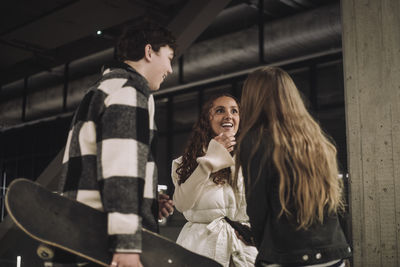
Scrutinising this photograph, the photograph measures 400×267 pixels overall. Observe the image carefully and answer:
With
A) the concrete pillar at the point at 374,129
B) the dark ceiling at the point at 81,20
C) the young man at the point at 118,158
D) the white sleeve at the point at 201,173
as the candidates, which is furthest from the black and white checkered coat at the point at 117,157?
the dark ceiling at the point at 81,20

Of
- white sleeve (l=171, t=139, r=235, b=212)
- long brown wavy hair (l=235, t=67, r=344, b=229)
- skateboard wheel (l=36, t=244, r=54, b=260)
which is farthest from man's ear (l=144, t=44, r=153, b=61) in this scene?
skateboard wheel (l=36, t=244, r=54, b=260)

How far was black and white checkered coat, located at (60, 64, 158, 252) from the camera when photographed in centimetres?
151

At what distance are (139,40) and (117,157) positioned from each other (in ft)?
1.73

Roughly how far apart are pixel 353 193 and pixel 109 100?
1598mm

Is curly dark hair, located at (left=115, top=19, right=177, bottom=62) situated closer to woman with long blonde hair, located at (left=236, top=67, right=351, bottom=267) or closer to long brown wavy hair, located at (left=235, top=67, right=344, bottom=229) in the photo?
long brown wavy hair, located at (left=235, top=67, right=344, bottom=229)

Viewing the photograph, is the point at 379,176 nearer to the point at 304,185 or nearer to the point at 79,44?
the point at 304,185

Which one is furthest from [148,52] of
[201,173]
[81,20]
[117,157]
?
[81,20]

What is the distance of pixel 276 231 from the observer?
1.56 meters

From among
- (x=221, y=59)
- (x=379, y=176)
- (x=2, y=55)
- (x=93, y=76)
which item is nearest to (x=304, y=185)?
(x=379, y=176)

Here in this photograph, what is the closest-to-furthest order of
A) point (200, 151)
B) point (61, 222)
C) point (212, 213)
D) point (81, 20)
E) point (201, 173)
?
1. point (61, 222)
2. point (201, 173)
3. point (212, 213)
4. point (200, 151)
5. point (81, 20)

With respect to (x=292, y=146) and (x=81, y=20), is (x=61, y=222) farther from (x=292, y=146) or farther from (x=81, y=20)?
(x=81, y=20)

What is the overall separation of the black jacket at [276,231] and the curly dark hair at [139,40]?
56 centimetres

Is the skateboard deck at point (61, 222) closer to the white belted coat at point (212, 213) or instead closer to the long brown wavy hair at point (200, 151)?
the white belted coat at point (212, 213)

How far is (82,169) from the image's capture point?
1636mm
